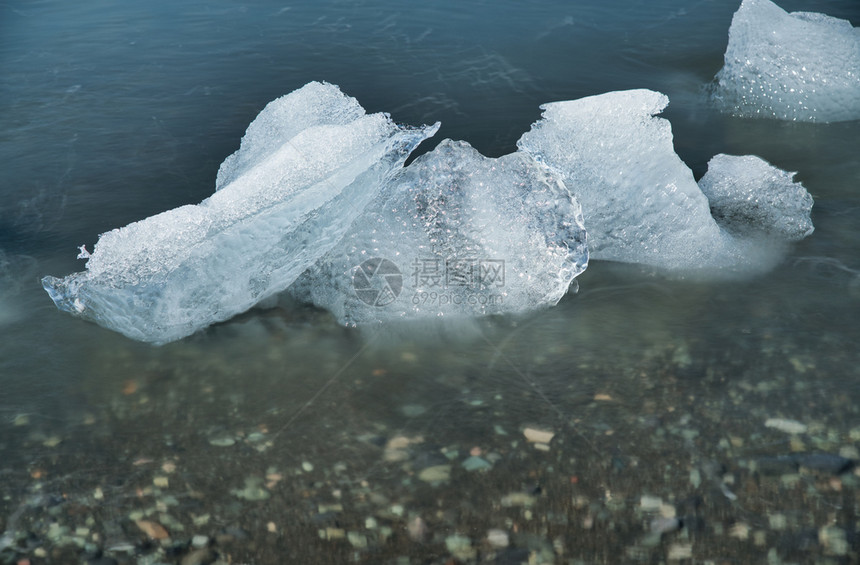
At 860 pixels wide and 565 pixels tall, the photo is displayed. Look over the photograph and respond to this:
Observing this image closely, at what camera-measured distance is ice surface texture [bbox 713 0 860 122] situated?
17.2ft

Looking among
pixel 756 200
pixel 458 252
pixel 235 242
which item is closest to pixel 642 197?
pixel 756 200

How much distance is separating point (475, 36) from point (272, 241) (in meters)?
4.42

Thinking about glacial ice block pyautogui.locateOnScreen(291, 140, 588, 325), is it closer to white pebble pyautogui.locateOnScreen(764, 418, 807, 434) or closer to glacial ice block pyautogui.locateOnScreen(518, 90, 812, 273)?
glacial ice block pyautogui.locateOnScreen(518, 90, 812, 273)

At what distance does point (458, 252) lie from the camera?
3246 millimetres

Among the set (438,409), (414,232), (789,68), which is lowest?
(438,409)

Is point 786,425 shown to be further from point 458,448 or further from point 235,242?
point 235,242

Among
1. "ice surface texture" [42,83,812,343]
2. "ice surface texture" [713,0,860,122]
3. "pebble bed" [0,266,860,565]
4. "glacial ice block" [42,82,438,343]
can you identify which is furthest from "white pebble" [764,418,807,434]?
"ice surface texture" [713,0,860,122]

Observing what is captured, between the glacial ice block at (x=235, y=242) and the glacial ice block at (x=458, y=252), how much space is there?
0.48 feet

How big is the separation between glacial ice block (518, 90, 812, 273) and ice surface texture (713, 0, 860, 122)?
5.80 ft

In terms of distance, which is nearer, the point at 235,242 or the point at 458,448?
the point at 458,448

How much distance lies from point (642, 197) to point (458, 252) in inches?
40.1

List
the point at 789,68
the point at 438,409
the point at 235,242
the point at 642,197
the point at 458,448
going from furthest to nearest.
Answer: the point at 789,68 → the point at 642,197 → the point at 235,242 → the point at 438,409 → the point at 458,448

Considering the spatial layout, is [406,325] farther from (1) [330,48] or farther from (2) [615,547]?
(1) [330,48]

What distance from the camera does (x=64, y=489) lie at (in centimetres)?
241
